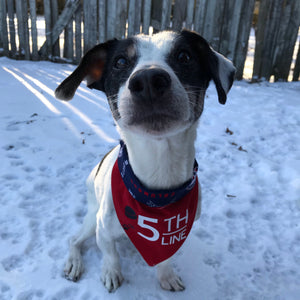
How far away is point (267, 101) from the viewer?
18.7ft

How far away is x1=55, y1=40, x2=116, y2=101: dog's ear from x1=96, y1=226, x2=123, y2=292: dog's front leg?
3.33 feet

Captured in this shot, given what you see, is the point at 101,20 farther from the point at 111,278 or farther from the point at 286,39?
the point at 111,278

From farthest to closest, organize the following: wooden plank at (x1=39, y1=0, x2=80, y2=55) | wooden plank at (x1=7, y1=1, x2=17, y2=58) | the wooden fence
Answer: wooden plank at (x1=7, y1=1, x2=17, y2=58) → wooden plank at (x1=39, y1=0, x2=80, y2=55) → the wooden fence

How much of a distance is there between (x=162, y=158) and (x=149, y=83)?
61 centimetres

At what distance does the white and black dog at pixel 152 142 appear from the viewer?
167cm

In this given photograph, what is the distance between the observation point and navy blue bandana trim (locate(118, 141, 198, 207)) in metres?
2.04


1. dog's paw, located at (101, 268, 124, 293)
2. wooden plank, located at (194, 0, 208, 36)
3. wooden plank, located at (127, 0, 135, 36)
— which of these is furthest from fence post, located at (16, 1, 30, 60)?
dog's paw, located at (101, 268, 124, 293)

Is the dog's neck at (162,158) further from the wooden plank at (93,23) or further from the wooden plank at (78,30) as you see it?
the wooden plank at (78,30)

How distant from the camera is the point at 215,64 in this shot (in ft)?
6.54

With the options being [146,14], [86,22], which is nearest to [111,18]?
[86,22]

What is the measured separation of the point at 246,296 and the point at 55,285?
1434 millimetres

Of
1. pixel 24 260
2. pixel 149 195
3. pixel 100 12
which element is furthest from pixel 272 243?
pixel 100 12

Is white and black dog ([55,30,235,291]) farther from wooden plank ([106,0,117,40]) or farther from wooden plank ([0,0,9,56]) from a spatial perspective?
wooden plank ([0,0,9,56])

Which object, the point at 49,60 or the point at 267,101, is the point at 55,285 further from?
the point at 49,60
